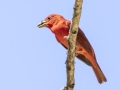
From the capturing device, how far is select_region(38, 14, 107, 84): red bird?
686 centimetres

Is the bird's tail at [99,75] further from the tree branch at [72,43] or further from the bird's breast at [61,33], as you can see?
the tree branch at [72,43]

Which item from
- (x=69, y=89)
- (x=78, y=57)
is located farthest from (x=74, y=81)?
(x=78, y=57)

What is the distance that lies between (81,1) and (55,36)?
2325 millimetres

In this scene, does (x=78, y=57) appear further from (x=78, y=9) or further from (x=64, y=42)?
(x=78, y=9)

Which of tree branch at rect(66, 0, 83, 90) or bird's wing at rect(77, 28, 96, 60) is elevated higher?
bird's wing at rect(77, 28, 96, 60)

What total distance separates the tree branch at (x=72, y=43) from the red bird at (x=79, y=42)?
140 centimetres

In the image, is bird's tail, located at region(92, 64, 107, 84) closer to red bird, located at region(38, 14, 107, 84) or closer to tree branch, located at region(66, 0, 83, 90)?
red bird, located at region(38, 14, 107, 84)

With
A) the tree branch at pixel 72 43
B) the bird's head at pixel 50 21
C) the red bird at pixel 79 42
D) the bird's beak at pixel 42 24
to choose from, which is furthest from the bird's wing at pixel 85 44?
the tree branch at pixel 72 43

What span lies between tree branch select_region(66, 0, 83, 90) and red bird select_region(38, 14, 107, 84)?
1.40m

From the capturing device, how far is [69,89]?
216 inches

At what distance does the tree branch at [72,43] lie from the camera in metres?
4.95

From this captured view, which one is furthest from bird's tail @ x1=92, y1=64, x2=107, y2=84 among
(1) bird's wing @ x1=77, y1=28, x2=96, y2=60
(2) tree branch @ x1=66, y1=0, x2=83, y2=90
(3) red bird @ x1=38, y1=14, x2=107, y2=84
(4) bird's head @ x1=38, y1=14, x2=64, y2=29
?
(2) tree branch @ x1=66, y1=0, x2=83, y2=90

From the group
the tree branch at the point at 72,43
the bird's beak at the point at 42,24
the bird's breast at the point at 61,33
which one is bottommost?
the tree branch at the point at 72,43

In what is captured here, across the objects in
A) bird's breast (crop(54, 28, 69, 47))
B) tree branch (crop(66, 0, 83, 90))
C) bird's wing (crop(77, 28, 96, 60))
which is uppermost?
bird's breast (crop(54, 28, 69, 47))
